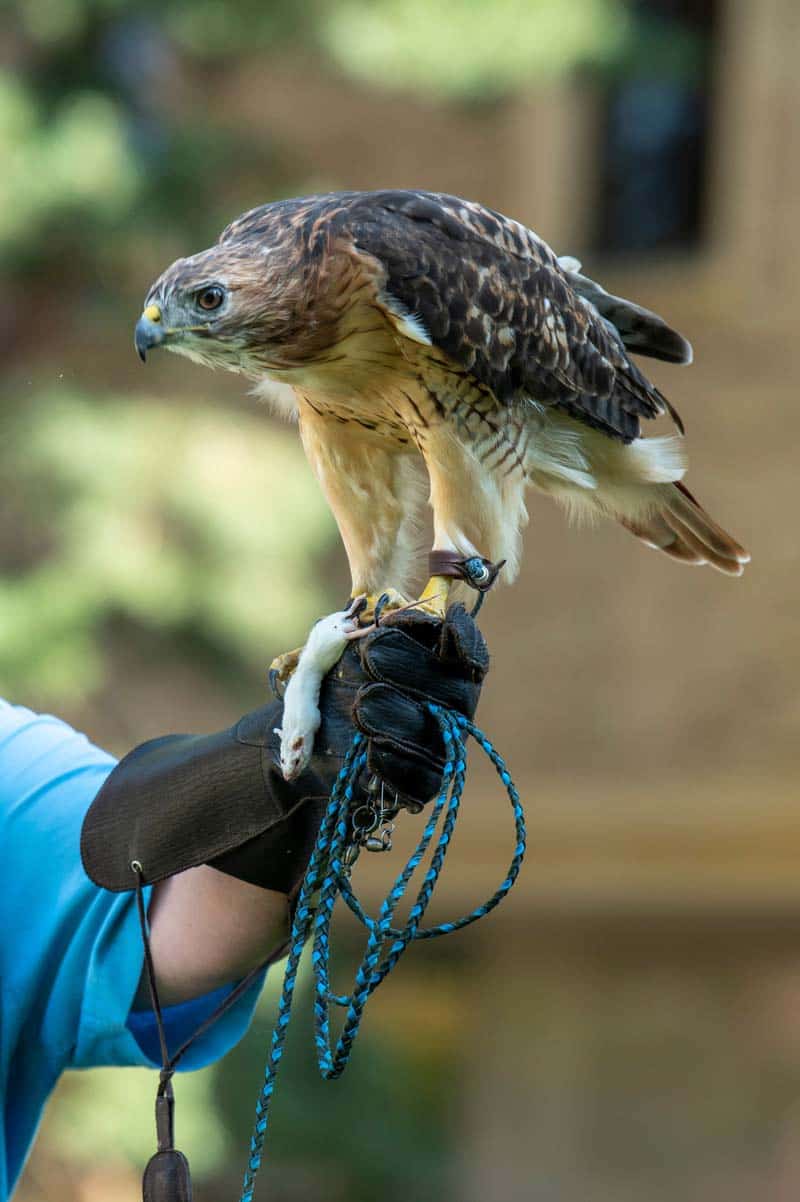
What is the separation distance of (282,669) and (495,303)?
21.3 inches

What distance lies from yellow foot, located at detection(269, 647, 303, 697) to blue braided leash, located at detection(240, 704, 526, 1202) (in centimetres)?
25

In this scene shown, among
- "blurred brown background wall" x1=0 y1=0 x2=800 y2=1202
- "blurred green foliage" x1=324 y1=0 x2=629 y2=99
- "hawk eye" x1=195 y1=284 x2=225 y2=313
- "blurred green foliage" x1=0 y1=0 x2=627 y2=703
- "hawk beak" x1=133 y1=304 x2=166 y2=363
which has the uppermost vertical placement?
"hawk eye" x1=195 y1=284 x2=225 y2=313

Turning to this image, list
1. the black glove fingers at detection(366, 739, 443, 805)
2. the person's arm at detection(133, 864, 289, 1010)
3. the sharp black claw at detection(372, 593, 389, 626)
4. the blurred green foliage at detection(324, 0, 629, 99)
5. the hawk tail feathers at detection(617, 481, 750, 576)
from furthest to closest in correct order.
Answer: the blurred green foliage at detection(324, 0, 629, 99) < the hawk tail feathers at detection(617, 481, 750, 576) < the person's arm at detection(133, 864, 289, 1010) < the sharp black claw at detection(372, 593, 389, 626) < the black glove fingers at detection(366, 739, 443, 805)

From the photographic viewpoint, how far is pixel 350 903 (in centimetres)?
182

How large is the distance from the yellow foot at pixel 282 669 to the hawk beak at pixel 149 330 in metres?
0.41

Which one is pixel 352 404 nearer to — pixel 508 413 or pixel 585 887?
pixel 508 413

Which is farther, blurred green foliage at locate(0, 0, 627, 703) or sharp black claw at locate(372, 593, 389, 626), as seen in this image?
blurred green foliage at locate(0, 0, 627, 703)

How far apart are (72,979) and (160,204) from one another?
2.68 metres

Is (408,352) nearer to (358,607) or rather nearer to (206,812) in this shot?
(358,607)

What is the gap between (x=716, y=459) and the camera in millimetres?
6734

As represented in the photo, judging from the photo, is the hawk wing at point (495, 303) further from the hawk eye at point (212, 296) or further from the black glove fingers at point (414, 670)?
the black glove fingers at point (414, 670)

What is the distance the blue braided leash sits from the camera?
5.64 ft

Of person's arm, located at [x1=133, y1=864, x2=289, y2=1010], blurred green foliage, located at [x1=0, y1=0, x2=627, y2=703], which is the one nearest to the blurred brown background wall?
blurred green foliage, located at [x1=0, y1=0, x2=627, y2=703]

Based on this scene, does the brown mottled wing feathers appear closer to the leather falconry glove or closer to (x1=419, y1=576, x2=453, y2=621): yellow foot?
(x1=419, y1=576, x2=453, y2=621): yellow foot
